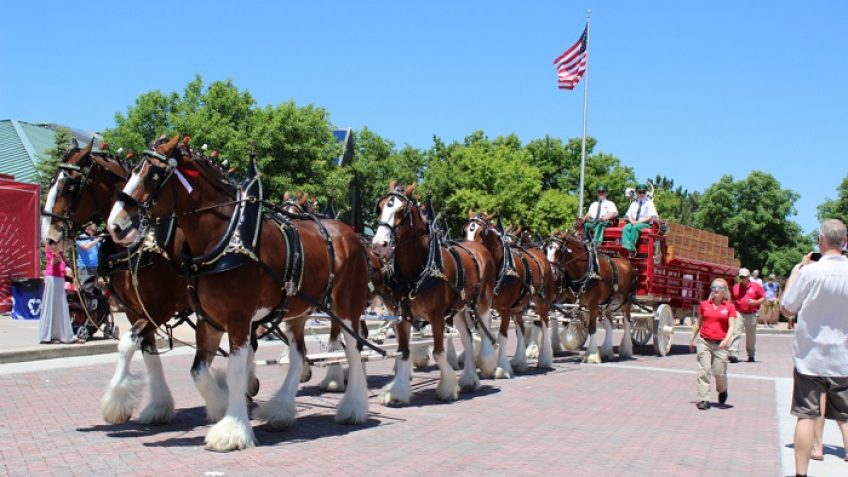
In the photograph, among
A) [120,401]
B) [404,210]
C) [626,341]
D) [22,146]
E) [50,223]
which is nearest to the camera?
[50,223]

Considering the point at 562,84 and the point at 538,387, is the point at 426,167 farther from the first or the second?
the point at 538,387

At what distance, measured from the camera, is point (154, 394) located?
8805 millimetres

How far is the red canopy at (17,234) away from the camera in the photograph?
22234mm

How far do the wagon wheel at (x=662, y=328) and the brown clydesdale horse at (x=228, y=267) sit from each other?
38.1 feet

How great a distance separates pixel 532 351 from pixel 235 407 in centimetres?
1036

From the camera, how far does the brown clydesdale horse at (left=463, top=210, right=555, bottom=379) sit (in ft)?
45.7

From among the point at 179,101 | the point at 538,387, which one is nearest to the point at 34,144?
the point at 179,101

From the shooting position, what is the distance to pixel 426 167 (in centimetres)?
5803

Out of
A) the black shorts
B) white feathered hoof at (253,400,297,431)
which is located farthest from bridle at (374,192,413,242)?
the black shorts

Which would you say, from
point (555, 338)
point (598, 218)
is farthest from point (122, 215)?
point (598, 218)

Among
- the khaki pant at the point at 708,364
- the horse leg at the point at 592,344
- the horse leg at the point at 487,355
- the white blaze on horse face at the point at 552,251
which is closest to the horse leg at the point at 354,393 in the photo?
the horse leg at the point at 487,355

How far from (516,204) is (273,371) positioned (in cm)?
4017

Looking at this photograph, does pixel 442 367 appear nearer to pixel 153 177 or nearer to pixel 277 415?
pixel 277 415

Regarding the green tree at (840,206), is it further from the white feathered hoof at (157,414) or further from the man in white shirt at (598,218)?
the white feathered hoof at (157,414)
